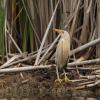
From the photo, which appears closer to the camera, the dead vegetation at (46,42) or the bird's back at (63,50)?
the bird's back at (63,50)

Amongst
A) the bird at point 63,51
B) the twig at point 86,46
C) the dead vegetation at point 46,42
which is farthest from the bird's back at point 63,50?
the twig at point 86,46

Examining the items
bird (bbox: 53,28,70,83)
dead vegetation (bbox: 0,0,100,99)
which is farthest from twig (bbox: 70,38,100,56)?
bird (bbox: 53,28,70,83)

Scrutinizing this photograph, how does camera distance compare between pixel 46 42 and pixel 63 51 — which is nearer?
pixel 63 51

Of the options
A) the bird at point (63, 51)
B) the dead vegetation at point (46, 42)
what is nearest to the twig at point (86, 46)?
the dead vegetation at point (46, 42)

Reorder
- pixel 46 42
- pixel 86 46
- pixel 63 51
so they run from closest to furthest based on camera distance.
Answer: pixel 63 51, pixel 86 46, pixel 46 42

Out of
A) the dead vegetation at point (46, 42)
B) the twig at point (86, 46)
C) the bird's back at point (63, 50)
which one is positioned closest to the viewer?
the bird's back at point (63, 50)

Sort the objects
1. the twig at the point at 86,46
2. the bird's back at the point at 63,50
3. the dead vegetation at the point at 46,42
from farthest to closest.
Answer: the twig at the point at 86,46
the dead vegetation at the point at 46,42
the bird's back at the point at 63,50

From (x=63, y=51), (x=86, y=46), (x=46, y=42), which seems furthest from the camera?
(x=46, y=42)

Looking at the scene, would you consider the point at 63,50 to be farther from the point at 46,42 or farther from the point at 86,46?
the point at 46,42

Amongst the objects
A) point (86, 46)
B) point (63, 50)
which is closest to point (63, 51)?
point (63, 50)

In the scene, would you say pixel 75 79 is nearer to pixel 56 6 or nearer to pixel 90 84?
pixel 90 84

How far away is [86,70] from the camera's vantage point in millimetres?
8227

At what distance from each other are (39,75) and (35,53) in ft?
2.27

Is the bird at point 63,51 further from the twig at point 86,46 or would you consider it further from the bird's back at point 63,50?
the twig at point 86,46
